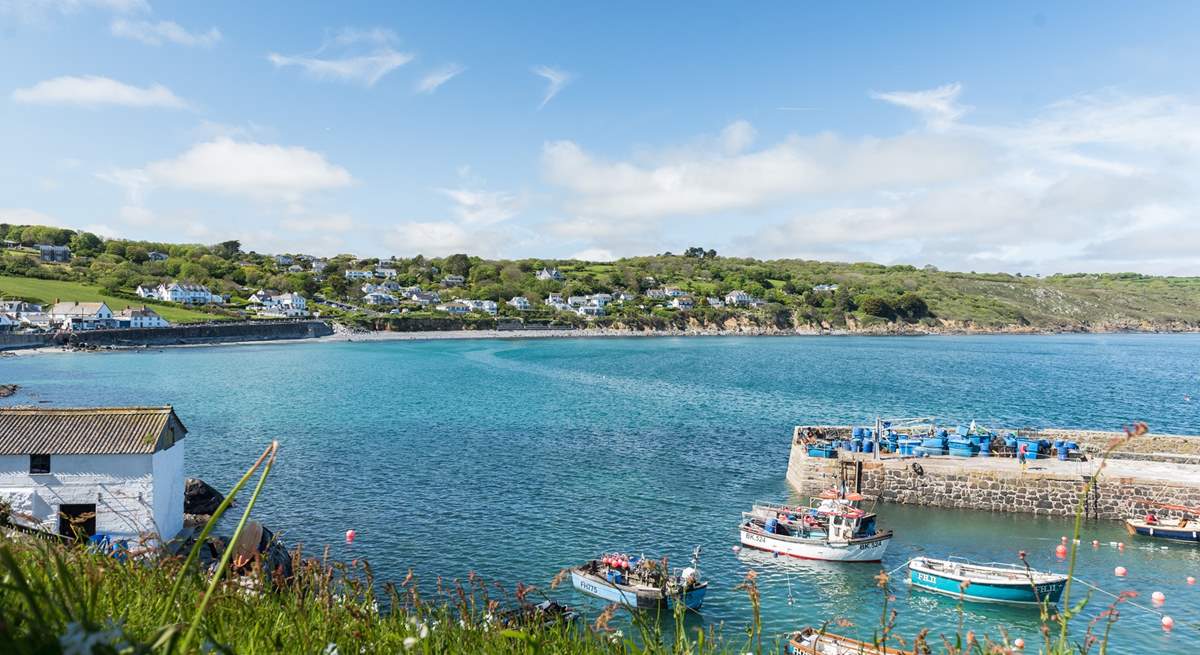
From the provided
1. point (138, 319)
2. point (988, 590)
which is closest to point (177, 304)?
point (138, 319)

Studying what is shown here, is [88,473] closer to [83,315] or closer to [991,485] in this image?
[991,485]

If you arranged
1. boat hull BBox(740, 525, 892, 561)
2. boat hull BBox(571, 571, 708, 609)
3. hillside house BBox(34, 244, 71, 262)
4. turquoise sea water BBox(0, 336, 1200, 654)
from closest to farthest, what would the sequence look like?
boat hull BBox(571, 571, 708, 609) < turquoise sea water BBox(0, 336, 1200, 654) < boat hull BBox(740, 525, 892, 561) < hillside house BBox(34, 244, 71, 262)

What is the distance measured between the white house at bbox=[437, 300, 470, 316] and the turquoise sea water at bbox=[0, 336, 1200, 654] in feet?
255

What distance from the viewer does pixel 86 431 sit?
71.5 feet

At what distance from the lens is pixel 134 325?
5162 inches

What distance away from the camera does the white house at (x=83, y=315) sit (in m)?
126

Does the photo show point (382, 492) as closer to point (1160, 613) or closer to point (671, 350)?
point (1160, 613)

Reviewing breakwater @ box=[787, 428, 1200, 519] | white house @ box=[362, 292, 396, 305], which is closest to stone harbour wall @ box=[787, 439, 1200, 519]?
breakwater @ box=[787, 428, 1200, 519]

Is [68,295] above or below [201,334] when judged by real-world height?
above

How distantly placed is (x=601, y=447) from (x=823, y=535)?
66.6 feet

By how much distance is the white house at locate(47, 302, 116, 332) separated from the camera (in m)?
126

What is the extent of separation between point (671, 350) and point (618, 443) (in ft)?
303

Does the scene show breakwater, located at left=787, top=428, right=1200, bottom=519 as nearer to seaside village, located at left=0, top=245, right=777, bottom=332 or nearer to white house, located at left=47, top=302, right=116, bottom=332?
seaside village, located at left=0, top=245, right=777, bottom=332

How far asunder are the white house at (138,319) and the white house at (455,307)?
69512 millimetres
